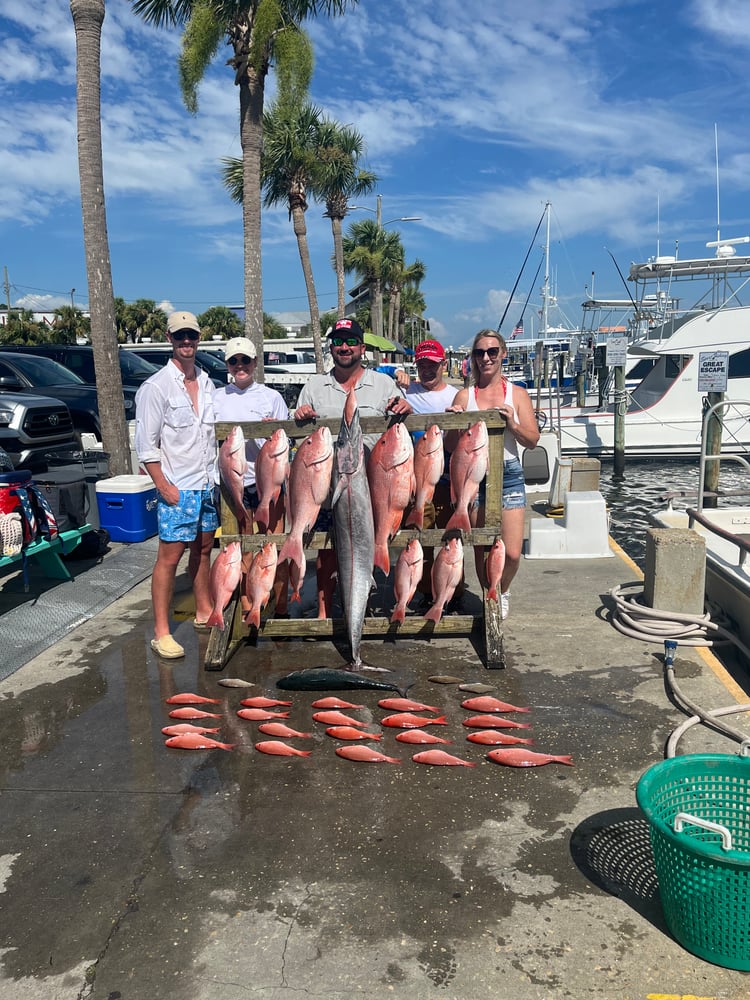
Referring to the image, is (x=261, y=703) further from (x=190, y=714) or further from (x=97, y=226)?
(x=97, y=226)

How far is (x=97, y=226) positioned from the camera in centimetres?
977

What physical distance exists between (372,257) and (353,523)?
166 ft

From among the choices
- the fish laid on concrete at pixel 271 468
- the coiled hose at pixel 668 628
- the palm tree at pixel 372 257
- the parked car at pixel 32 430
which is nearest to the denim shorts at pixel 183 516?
the fish laid on concrete at pixel 271 468

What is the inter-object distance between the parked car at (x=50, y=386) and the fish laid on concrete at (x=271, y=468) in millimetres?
8193

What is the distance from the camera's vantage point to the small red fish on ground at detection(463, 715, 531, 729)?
4.10 m

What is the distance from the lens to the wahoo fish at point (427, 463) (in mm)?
4695

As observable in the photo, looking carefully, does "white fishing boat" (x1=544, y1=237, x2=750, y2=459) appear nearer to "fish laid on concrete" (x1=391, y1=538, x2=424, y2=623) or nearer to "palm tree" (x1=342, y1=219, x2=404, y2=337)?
"fish laid on concrete" (x1=391, y1=538, x2=424, y2=623)

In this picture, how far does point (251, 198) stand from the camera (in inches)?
647

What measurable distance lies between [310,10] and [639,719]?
17710 millimetres

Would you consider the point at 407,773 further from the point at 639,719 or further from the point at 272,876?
the point at 639,719

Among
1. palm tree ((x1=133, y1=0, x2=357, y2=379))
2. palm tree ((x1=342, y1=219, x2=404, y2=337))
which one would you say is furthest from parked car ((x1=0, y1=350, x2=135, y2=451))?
palm tree ((x1=342, y1=219, x2=404, y2=337))

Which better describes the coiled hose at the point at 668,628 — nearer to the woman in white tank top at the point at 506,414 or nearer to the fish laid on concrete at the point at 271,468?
the woman in white tank top at the point at 506,414

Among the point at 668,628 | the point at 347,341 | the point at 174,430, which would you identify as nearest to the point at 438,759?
the point at 668,628

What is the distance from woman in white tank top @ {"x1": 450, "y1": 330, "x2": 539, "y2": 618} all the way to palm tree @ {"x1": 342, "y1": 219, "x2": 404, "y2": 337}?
45.8 meters
